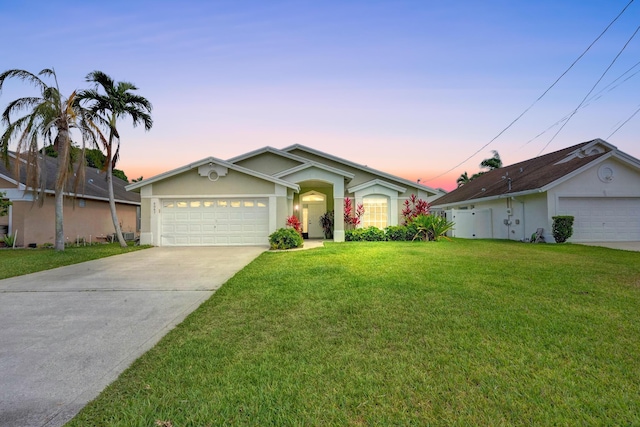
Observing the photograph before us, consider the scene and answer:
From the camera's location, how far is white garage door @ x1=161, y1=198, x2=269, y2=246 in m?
15.1

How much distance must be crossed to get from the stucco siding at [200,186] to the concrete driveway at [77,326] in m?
6.38

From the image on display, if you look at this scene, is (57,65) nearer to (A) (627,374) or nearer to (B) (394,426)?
(B) (394,426)

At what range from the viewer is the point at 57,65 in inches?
532

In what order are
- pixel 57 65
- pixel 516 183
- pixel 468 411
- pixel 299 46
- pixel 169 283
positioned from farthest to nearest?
pixel 516 183 → pixel 299 46 → pixel 57 65 → pixel 169 283 → pixel 468 411

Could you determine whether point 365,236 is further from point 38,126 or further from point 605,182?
point 38,126

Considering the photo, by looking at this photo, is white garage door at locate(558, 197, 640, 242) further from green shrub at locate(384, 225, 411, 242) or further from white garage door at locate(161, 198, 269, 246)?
white garage door at locate(161, 198, 269, 246)

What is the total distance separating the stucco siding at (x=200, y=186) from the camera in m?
14.9

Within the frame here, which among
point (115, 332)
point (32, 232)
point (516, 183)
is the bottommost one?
point (115, 332)

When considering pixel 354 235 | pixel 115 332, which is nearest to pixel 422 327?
pixel 115 332

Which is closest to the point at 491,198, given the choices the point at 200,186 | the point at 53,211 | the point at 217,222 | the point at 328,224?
the point at 328,224

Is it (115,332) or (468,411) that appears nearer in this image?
(468,411)

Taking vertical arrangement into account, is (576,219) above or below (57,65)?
below

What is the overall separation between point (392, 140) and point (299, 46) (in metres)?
10.5

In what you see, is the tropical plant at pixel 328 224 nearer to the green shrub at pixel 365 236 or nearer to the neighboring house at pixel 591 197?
the green shrub at pixel 365 236
